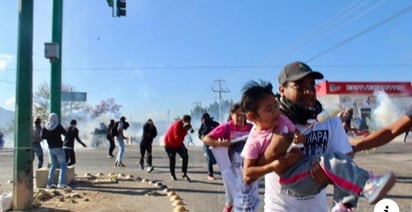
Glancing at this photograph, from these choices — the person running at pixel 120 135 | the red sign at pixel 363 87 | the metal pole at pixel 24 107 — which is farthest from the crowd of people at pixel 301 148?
the red sign at pixel 363 87

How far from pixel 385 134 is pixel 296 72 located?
2.12 feet

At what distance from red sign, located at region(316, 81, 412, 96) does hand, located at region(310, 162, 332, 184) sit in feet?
126

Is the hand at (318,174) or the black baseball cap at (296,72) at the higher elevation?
the black baseball cap at (296,72)

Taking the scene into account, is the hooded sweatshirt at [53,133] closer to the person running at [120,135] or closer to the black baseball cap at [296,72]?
the person running at [120,135]

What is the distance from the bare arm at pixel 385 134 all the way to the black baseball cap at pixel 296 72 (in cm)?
48

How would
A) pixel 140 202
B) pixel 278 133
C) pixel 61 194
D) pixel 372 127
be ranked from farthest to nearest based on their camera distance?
pixel 372 127
pixel 61 194
pixel 140 202
pixel 278 133

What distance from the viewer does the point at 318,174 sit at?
212cm

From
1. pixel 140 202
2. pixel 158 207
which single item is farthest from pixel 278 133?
pixel 140 202

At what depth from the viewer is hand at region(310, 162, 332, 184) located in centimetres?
211

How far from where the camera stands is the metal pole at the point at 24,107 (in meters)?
6.82

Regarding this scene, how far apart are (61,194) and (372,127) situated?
111 ft

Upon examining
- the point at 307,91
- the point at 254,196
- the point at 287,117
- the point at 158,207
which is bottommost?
the point at 158,207

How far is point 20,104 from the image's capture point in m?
6.93

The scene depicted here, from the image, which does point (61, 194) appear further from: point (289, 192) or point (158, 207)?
point (289, 192)
